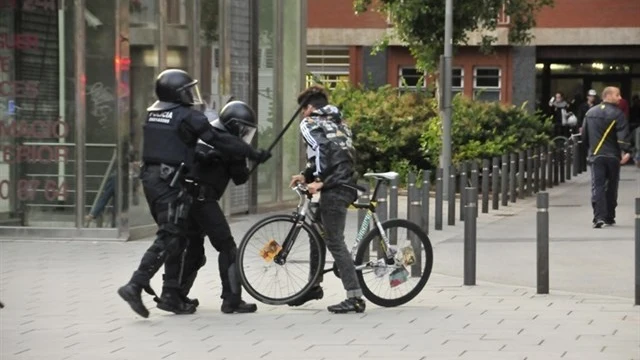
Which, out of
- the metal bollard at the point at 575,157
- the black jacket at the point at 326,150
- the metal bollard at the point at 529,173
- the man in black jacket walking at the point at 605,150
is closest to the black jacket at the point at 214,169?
the black jacket at the point at 326,150

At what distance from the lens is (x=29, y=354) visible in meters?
9.58

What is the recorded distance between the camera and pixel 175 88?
11227mm

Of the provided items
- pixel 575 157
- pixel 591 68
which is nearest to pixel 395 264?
pixel 575 157

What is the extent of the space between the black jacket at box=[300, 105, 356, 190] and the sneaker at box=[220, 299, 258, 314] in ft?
3.29

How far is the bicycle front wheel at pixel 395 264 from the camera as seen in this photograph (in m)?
11.7

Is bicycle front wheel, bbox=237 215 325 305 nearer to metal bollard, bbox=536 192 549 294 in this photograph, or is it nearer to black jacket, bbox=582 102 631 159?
metal bollard, bbox=536 192 549 294

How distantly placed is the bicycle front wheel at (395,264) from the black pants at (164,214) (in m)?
1.36

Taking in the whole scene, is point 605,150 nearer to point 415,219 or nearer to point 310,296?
point 415,219

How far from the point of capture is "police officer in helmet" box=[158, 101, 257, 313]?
11.3 m

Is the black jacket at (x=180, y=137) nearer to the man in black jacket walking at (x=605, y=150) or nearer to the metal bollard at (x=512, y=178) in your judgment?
the man in black jacket walking at (x=605, y=150)

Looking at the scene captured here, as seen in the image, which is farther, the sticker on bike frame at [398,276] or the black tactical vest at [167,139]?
the sticker on bike frame at [398,276]

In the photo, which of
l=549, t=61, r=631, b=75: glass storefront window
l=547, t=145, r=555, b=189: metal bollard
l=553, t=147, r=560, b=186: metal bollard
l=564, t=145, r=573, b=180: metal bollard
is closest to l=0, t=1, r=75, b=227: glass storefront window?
l=547, t=145, r=555, b=189: metal bollard

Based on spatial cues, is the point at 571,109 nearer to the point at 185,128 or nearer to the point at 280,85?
the point at 280,85

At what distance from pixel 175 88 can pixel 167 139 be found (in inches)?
14.3
